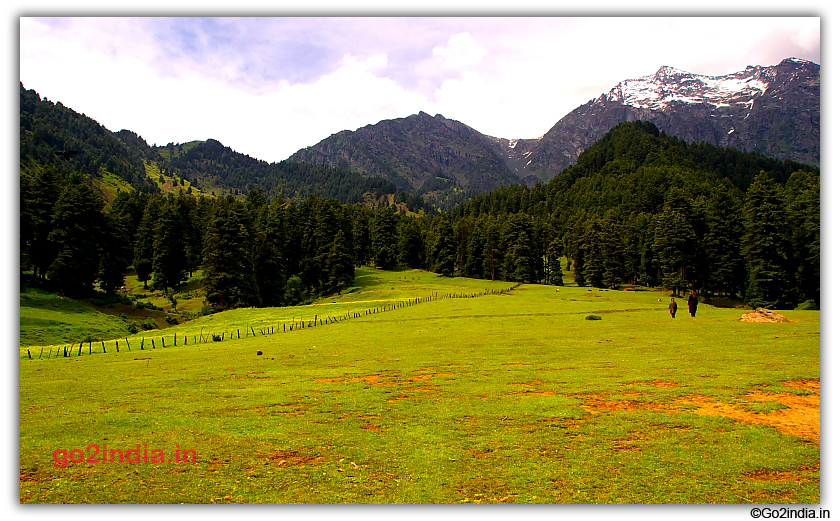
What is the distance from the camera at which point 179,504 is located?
9.80 meters

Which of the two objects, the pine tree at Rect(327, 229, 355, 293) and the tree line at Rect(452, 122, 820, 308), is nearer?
the tree line at Rect(452, 122, 820, 308)

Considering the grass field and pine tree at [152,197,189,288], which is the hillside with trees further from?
the grass field

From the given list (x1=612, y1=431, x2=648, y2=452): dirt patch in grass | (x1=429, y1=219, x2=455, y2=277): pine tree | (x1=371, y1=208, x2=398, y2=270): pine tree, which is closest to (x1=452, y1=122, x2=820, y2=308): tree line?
(x1=429, y1=219, x2=455, y2=277): pine tree

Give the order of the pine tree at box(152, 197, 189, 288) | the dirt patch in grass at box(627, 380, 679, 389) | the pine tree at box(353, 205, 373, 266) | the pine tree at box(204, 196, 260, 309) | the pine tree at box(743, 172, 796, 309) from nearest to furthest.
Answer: the dirt patch in grass at box(627, 380, 679, 389) → the pine tree at box(743, 172, 796, 309) → the pine tree at box(204, 196, 260, 309) → the pine tree at box(152, 197, 189, 288) → the pine tree at box(353, 205, 373, 266)

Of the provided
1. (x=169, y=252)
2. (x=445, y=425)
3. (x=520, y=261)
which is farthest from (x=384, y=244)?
(x=445, y=425)

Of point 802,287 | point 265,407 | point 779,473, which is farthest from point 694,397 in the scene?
point 802,287

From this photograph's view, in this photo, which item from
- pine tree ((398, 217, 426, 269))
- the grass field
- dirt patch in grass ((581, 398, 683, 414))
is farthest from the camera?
pine tree ((398, 217, 426, 269))

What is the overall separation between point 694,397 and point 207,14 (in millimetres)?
20209

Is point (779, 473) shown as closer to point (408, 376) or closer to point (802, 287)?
point (408, 376)

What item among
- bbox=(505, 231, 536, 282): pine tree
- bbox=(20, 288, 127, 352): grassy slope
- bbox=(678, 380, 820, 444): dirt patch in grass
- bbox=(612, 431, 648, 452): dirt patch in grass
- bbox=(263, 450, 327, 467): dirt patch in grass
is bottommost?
bbox=(20, 288, 127, 352): grassy slope

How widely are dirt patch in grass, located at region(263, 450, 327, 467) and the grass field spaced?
51 mm

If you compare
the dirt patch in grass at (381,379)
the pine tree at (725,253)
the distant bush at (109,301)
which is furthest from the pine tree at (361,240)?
the dirt patch in grass at (381,379)

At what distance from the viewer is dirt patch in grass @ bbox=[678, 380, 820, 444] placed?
1266 centimetres

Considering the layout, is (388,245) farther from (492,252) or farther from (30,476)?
(30,476)
